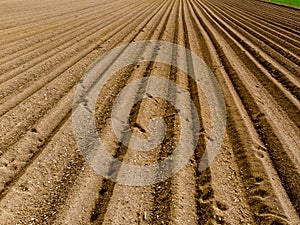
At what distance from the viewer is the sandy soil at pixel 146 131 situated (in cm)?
302

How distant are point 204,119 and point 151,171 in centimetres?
158

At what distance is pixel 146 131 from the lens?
432cm

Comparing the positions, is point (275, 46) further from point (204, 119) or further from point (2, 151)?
point (2, 151)

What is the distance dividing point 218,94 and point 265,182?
2.46m

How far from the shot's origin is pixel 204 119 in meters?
4.66

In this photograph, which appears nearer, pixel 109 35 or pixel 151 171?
pixel 151 171

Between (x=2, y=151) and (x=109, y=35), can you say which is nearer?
(x=2, y=151)

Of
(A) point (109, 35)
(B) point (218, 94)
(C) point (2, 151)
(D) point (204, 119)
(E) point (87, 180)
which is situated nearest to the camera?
(E) point (87, 180)

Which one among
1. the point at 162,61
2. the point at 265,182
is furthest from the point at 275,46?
the point at 265,182

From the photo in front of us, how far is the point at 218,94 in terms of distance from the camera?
18.0 feet

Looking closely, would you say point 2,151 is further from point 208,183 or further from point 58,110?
point 208,183

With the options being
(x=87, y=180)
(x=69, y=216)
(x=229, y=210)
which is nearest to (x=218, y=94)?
(x=229, y=210)

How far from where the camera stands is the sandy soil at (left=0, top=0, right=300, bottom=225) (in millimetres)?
3020

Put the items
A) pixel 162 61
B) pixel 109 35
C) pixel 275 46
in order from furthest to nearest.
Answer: pixel 109 35 < pixel 275 46 < pixel 162 61
